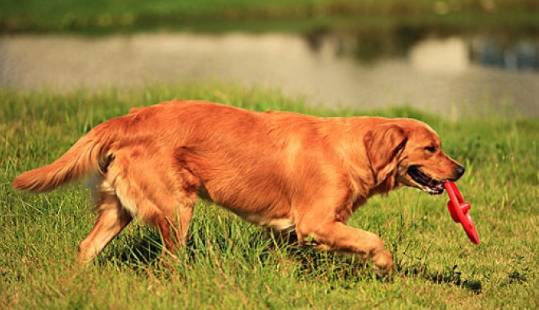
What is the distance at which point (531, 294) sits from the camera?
556 centimetres

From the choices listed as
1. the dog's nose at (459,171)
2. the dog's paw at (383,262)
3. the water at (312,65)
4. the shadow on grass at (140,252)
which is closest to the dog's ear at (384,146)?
the dog's nose at (459,171)

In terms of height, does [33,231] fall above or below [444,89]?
above

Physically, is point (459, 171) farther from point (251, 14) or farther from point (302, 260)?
point (251, 14)

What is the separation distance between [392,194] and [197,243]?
3116 millimetres

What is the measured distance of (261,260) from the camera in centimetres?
A: 570

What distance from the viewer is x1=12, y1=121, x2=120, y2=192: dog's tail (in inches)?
210

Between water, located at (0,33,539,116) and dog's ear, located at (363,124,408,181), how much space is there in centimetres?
787

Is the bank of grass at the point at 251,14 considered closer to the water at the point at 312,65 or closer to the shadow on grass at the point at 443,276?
the water at the point at 312,65

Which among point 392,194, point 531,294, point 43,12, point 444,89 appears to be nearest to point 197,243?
point 531,294

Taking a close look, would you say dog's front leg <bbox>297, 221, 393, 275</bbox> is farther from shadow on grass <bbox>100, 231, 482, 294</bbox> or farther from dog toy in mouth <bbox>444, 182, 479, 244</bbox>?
dog toy in mouth <bbox>444, 182, 479, 244</bbox>

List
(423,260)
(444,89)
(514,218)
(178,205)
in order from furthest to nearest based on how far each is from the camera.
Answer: (444,89) < (514,218) < (423,260) < (178,205)

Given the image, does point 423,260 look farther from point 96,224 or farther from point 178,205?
point 96,224


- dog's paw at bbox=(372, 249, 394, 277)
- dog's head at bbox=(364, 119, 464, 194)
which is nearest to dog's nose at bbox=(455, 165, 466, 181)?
dog's head at bbox=(364, 119, 464, 194)

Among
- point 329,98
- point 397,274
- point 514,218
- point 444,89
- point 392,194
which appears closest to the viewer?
point 397,274
